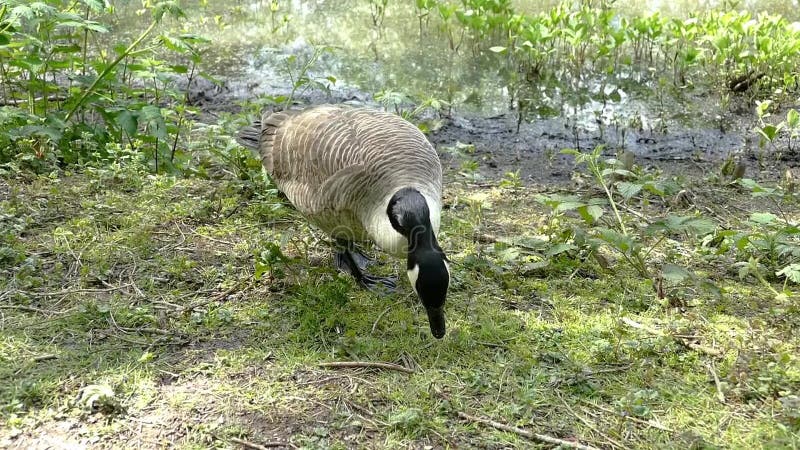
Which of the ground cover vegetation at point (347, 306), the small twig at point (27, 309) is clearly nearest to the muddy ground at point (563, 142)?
the ground cover vegetation at point (347, 306)

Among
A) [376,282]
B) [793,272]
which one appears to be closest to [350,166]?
[376,282]

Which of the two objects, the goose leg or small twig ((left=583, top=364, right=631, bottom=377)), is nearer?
small twig ((left=583, top=364, right=631, bottom=377))

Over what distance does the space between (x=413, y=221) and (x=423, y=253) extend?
183 mm

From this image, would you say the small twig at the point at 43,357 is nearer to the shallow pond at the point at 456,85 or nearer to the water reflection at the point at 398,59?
the shallow pond at the point at 456,85

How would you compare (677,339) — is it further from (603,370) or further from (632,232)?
(632,232)

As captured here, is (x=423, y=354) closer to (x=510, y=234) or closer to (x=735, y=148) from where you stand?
(x=510, y=234)

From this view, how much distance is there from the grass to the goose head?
0.41m

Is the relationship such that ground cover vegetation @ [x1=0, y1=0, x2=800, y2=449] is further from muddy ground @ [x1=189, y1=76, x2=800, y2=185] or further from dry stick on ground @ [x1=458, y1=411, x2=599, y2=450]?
muddy ground @ [x1=189, y1=76, x2=800, y2=185]

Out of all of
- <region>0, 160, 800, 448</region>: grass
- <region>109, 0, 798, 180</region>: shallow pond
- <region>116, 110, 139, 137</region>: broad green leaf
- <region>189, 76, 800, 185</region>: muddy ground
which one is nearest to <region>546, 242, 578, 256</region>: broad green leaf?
<region>0, 160, 800, 448</region>: grass

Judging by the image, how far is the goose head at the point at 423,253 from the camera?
3307mm

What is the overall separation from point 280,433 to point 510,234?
8.97 feet

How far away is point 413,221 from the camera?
3420 mm

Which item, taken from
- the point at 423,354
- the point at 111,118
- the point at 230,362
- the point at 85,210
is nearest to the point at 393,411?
the point at 423,354

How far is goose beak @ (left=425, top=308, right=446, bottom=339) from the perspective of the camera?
11.4ft
